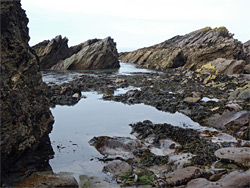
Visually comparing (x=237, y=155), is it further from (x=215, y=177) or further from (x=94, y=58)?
(x=94, y=58)

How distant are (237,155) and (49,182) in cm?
598

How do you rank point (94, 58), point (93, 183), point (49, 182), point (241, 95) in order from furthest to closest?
point (94, 58) < point (241, 95) < point (93, 183) < point (49, 182)

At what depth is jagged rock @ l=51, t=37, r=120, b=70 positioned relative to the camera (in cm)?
5899

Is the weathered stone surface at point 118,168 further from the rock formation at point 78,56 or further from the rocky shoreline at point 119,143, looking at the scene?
the rock formation at point 78,56

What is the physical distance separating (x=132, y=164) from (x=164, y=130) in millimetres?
3923

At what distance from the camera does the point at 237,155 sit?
785 centimetres

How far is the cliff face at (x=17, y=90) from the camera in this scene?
673 cm

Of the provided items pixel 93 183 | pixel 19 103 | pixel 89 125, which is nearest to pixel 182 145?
pixel 93 183

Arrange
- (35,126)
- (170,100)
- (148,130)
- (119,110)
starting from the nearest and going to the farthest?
(35,126) < (148,130) < (119,110) < (170,100)

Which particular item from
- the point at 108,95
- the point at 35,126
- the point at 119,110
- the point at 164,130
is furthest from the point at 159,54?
the point at 35,126

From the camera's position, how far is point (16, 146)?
6961 millimetres

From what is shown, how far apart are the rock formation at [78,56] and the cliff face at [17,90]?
5048 centimetres

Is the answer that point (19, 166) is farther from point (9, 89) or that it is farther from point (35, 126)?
point (9, 89)

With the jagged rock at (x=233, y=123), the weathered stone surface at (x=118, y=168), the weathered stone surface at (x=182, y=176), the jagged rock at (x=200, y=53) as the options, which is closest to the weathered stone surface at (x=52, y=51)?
the jagged rock at (x=200, y=53)
